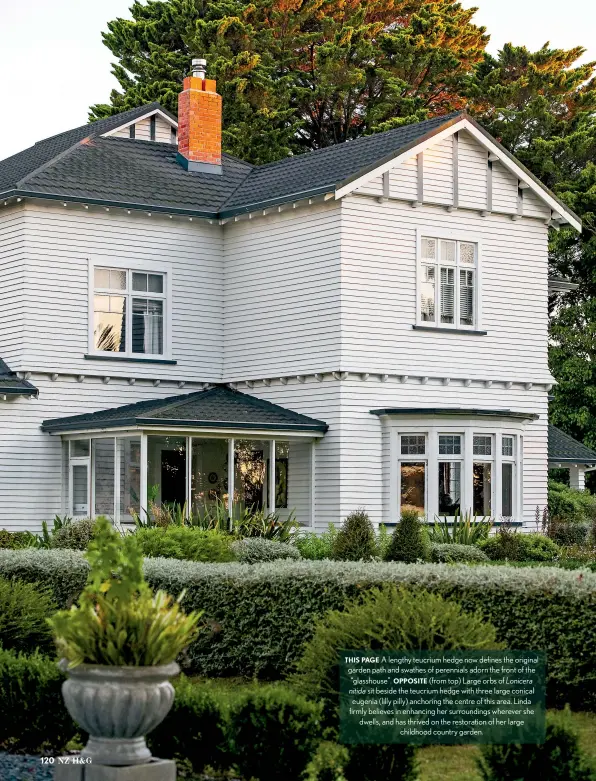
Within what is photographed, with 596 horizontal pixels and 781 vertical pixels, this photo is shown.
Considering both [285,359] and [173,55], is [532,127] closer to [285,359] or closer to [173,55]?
[173,55]

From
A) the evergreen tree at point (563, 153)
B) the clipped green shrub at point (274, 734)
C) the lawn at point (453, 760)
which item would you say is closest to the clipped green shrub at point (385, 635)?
the lawn at point (453, 760)

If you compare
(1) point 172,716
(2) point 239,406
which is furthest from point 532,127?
(1) point 172,716

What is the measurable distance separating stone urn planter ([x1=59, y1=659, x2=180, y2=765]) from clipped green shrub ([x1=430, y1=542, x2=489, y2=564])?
13796 millimetres

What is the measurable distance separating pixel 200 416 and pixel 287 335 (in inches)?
104

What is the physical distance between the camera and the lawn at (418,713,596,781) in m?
10.6

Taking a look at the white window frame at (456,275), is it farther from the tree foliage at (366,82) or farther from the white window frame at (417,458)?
the tree foliage at (366,82)

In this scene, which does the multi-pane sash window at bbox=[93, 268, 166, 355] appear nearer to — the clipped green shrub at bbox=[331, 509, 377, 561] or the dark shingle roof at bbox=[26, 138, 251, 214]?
the dark shingle roof at bbox=[26, 138, 251, 214]

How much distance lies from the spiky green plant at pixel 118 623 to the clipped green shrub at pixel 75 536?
13.5m

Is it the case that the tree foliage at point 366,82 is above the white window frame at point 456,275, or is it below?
above

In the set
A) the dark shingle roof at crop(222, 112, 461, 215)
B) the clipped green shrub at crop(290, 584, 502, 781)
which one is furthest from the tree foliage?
the clipped green shrub at crop(290, 584, 502, 781)

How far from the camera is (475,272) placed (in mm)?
28297

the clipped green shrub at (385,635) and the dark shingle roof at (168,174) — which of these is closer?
the clipped green shrub at (385,635)

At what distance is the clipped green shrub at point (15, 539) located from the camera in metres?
24.7

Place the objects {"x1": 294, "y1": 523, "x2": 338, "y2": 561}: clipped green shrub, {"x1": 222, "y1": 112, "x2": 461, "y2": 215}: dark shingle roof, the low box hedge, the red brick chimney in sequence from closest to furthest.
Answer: the low box hedge
{"x1": 294, "y1": 523, "x2": 338, "y2": 561}: clipped green shrub
{"x1": 222, "y1": 112, "x2": 461, "y2": 215}: dark shingle roof
the red brick chimney
